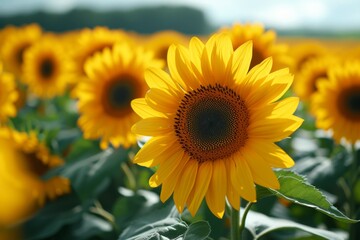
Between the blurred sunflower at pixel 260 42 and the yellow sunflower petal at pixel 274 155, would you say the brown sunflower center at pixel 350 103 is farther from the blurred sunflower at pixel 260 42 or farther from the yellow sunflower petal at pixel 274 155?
the yellow sunflower petal at pixel 274 155

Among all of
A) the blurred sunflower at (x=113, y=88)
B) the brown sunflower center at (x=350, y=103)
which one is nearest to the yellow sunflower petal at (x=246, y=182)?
the blurred sunflower at (x=113, y=88)

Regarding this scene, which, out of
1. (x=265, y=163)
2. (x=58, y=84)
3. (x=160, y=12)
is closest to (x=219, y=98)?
(x=265, y=163)

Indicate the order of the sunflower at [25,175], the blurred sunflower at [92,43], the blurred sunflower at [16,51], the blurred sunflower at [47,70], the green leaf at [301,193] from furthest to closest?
the blurred sunflower at [16,51] < the blurred sunflower at [47,70] < the blurred sunflower at [92,43] < the sunflower at [25,175] < the green leaf at [301,193]

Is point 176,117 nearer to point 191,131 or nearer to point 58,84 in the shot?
point 191,131

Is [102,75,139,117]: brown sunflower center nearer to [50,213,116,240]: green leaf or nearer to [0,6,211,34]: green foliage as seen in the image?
[50,213,116,240]: green leaf

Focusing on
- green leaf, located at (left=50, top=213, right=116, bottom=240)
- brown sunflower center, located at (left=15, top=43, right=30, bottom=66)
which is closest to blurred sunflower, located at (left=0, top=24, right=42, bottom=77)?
brown sunflower center, located at (left=15, top=43, right=30, bottom=66)

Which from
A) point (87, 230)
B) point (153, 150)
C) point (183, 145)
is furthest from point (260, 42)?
point (153, 150)

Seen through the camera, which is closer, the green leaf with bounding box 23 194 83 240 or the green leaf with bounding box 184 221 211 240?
the green leaf with bounding box 184 221 211 240

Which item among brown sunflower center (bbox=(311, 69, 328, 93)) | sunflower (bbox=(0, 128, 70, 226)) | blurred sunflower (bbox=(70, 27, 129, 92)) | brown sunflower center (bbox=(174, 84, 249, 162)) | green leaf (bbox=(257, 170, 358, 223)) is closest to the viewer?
green leaf (bbox=(257, 170, 358, 223))
